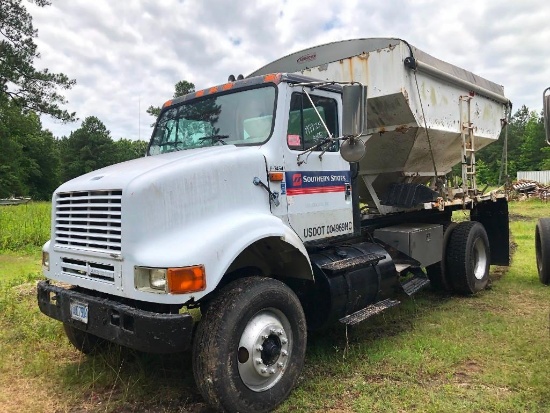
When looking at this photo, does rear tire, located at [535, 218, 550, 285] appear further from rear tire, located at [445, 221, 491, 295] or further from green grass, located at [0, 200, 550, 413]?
green grass, located at [0, 200, 550, 413]

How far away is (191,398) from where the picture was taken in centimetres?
375

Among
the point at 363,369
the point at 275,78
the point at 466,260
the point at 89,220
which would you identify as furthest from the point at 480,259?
the point at 89,220

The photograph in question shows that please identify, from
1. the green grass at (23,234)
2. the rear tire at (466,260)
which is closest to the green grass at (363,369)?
the rear tire at (466,260)

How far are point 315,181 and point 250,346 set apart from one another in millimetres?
1746

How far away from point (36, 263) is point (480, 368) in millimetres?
9327

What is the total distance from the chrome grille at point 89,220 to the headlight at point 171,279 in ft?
1.05

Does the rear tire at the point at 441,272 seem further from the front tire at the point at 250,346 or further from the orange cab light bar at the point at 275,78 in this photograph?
the orange cab light bar at the point at 275,78

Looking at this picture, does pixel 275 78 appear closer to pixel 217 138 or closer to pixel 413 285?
pixel 217 138

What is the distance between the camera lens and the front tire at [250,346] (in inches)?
128

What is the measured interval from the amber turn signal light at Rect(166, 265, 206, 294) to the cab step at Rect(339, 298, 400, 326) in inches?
66.9

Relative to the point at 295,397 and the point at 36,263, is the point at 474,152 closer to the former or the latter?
the point at 295,397

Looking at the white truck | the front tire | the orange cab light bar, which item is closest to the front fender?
the white truck

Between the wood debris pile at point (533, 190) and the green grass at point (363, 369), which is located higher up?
the wood debris pile at point (533, 190)

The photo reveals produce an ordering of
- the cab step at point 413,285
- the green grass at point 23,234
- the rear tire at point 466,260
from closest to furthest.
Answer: the cab step at point 413,285 < the rear tire at point 466,260 < the green grass at point 23,234
